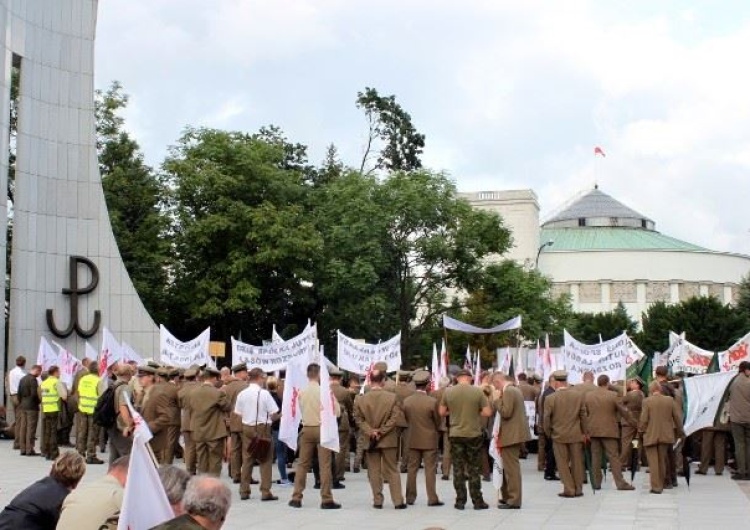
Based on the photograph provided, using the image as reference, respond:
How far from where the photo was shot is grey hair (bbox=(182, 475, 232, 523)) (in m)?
5.95

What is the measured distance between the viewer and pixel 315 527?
45.8ft

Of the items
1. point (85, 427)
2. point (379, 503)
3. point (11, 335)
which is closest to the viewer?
point (379, 503)

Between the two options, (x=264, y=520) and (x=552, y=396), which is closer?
(x=264, y=520)

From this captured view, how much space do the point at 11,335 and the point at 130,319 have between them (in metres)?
3.96

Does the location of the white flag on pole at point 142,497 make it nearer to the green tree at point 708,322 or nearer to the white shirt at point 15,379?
the white shirt at point 15,379

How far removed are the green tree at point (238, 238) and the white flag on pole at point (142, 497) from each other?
133 feet

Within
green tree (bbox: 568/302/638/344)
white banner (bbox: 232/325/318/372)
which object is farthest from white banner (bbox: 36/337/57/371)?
green tree (bbox: 568/302/638/344)

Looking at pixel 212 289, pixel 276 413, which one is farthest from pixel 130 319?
pixel 276 413

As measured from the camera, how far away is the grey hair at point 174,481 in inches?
270

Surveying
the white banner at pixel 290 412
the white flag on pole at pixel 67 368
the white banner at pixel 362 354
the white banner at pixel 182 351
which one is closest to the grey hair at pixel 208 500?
the white banner at pixel 290 412

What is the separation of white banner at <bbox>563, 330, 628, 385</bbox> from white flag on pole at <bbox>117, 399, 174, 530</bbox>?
15537 millimetres

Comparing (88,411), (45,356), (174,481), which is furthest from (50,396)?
(174,481)

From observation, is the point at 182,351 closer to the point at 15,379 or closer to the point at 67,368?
the point at 67,368

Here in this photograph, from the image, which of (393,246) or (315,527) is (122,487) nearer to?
(315,527)
